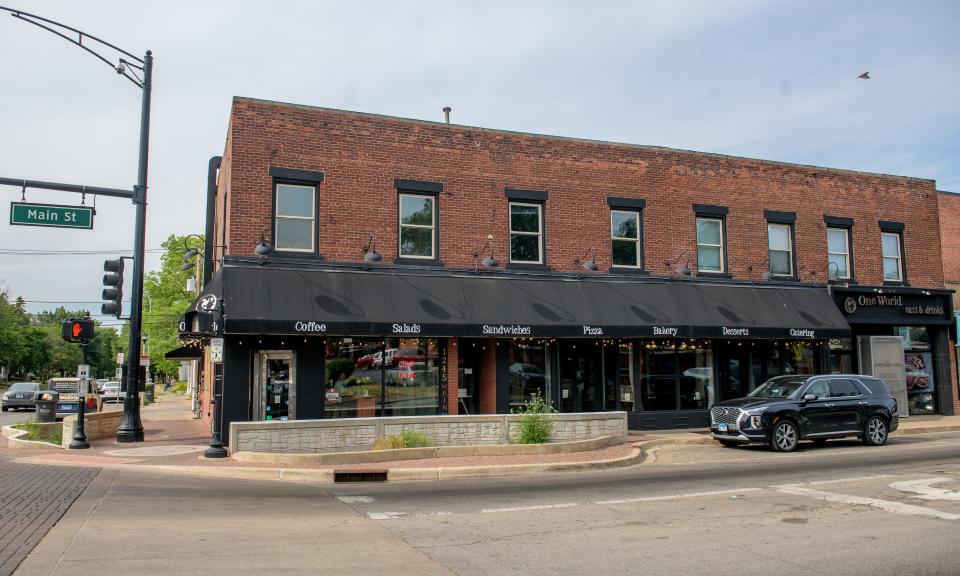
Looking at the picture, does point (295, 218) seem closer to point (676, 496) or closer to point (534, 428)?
point (534, 428)

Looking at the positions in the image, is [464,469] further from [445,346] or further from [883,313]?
[883,313]

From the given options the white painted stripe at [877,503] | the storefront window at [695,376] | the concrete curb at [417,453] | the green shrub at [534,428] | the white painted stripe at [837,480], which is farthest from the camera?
the storefront window at [695,376]

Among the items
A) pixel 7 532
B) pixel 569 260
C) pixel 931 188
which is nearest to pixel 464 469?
pixel 7 532

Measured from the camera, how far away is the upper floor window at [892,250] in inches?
977

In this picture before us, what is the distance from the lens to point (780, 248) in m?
23.2

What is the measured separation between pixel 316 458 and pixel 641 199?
39.4 ft

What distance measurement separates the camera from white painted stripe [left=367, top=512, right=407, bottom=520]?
9539 millimetres

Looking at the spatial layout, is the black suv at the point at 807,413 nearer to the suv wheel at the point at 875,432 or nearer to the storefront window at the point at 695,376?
the suv wheel at the point at 875,432

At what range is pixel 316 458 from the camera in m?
13.8

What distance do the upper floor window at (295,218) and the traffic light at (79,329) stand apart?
4.53 m

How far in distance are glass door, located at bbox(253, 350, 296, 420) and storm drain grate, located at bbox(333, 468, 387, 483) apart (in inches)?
178

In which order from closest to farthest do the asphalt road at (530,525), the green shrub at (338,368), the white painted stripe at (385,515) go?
the asphalt road at (530,525) < the white painted stripe at (385,515) < the green shrub at (338,368)

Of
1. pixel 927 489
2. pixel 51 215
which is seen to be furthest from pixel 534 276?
pixel 51 215

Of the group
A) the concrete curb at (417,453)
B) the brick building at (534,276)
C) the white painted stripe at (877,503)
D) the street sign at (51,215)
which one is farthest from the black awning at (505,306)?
the white painted stripe at (877,503)
